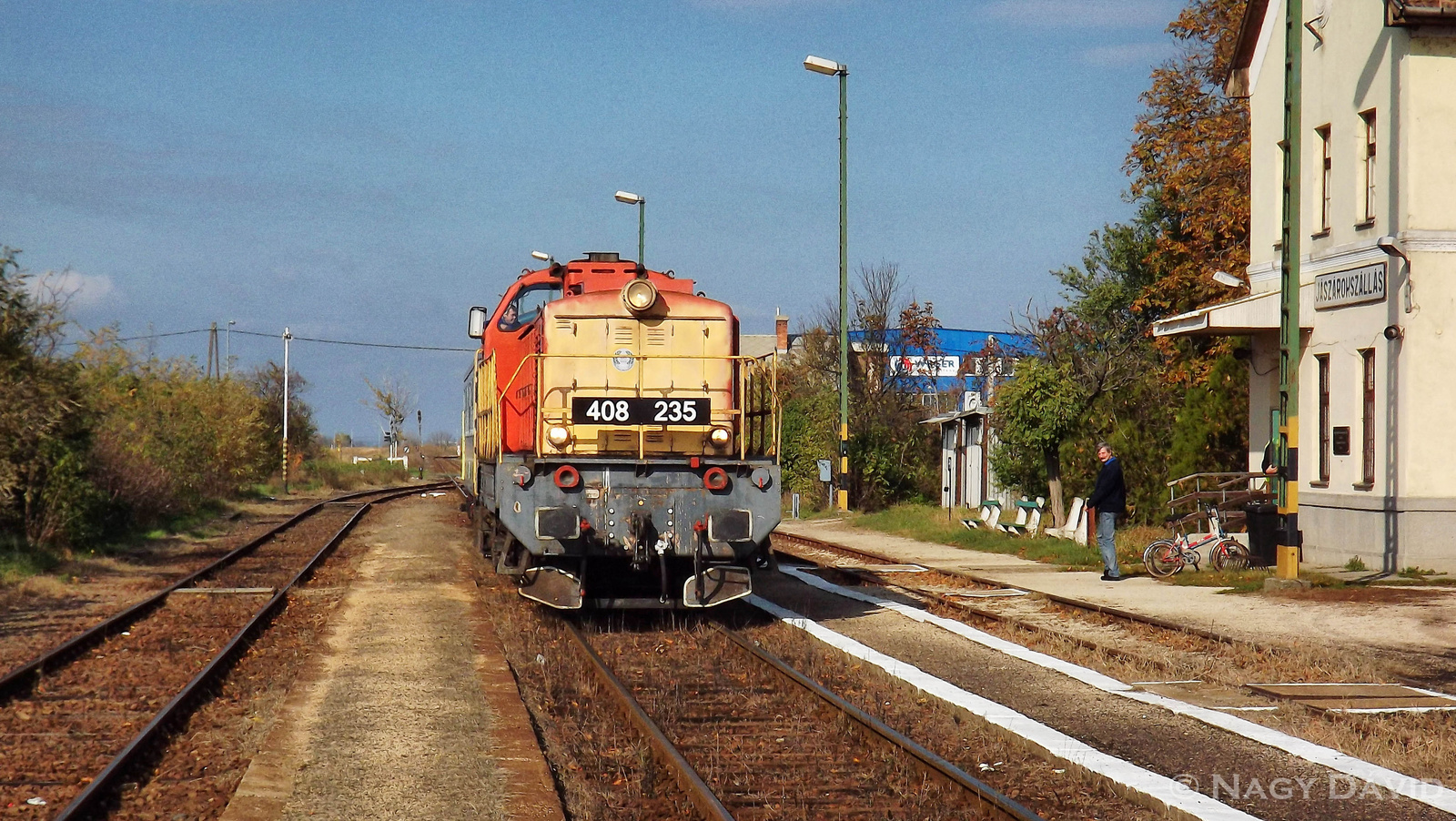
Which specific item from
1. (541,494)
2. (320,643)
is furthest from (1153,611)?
(320,643)

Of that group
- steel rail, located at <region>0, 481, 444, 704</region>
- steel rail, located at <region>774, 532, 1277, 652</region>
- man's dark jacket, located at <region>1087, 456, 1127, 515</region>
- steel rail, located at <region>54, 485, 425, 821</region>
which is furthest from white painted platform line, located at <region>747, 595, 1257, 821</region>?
steel rail, located at <region>0, 481, 444, 704</region>

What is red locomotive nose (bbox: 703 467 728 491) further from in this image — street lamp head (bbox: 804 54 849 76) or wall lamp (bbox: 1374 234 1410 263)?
street lamp head (bbox: 804 54 849 76)

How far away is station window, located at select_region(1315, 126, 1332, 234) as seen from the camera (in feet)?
58.3

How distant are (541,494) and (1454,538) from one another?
11.0m

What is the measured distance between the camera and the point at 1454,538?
1535 cm

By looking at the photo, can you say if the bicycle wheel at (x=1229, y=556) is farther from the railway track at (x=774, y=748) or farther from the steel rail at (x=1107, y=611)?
the railway track at (x=774, y=748)

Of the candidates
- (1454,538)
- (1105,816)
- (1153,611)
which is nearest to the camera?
(1105,816)

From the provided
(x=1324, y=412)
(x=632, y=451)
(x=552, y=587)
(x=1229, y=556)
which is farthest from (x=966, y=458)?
(x=552, y=587)

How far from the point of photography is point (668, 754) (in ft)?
23.3

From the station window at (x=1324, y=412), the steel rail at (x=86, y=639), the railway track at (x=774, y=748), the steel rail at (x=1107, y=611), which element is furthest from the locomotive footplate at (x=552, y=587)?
the station window at (x=1324, y=412)

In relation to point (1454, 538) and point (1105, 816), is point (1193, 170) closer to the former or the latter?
point (1454, 538)

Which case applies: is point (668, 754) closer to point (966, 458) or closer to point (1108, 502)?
point (1108, 502)

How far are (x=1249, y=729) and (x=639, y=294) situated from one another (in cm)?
651

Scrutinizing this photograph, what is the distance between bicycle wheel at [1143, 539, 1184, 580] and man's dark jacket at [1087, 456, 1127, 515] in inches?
37.2
